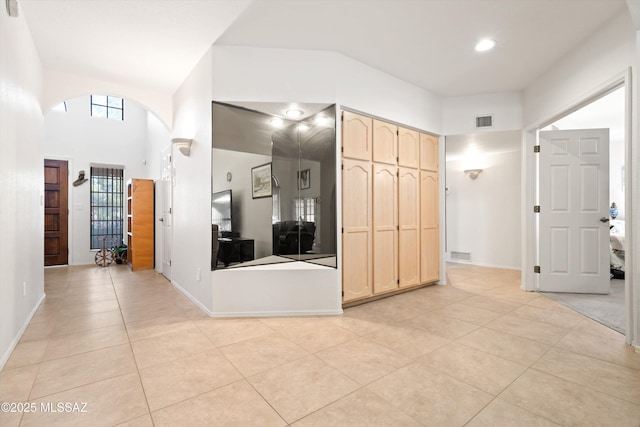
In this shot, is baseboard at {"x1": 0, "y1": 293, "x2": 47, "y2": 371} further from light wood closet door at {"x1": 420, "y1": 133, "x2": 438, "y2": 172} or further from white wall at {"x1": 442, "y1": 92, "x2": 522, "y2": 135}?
white wall at {"x1": 442, "y1": 92, "x2": 522, "y2": 135}

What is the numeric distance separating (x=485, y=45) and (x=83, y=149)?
296 inches

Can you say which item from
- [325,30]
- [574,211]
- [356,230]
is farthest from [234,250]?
[574,211]

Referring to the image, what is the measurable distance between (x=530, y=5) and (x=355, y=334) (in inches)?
124

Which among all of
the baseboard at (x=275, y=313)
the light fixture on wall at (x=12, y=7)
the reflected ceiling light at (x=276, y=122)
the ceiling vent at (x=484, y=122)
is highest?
the light fixture on wall at (x=12, y=7)

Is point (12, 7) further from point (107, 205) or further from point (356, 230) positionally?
point (107, 205)

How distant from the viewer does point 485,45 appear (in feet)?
10.2

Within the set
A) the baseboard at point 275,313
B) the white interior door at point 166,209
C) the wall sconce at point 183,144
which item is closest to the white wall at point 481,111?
the baseboard at point 275,313

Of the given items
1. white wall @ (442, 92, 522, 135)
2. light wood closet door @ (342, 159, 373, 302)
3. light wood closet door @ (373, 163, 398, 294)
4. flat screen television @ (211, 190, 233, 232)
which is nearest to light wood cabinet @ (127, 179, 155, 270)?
flat screen television @ (211, 190, 233, 232)

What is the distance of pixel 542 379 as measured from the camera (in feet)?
6.23

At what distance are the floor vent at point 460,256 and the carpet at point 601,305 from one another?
2296 mm

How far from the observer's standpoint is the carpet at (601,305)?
289 centimetres

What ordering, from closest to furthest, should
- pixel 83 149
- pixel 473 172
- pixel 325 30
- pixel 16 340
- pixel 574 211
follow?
1. pixel 16 340
2. pixel 325 30
3. pixel 574 211
4. pixel 473 172
5. pixel 83 149

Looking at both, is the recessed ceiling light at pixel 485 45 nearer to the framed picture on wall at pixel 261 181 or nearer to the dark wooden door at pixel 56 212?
the framed picture on wall at pixel 261 181

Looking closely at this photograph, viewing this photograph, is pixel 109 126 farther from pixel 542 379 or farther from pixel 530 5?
pixel 542 379
